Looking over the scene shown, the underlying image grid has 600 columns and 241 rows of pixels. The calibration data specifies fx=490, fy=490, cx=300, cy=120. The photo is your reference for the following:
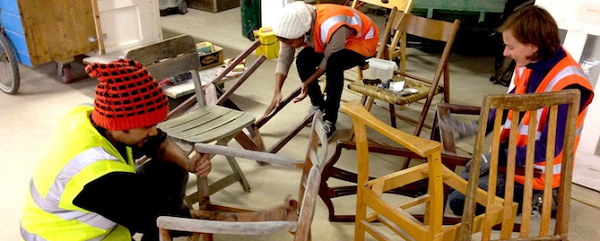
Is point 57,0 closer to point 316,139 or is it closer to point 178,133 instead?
point 178,133

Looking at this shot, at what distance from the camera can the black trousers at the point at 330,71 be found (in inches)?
117

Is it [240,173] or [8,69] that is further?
[8,69]

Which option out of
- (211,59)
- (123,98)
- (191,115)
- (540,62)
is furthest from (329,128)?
(123,98)

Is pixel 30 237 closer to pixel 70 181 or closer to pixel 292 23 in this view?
pixel 70 181

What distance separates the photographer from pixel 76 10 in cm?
371

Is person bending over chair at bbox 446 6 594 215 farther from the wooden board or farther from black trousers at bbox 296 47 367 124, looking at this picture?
the wooden board

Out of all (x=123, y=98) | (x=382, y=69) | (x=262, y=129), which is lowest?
(x=262, y=129)

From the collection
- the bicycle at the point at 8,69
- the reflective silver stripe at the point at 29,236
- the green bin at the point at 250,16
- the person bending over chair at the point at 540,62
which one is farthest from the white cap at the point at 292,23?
A: the green bin at the point at 250,16

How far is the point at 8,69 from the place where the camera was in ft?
12.3

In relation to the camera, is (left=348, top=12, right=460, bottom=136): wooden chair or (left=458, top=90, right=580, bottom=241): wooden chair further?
(left=348, top=12, right=460, bottom=136): wooden chair

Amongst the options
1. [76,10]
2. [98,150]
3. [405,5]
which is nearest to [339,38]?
[405,5]

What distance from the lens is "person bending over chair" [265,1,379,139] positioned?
2805mm

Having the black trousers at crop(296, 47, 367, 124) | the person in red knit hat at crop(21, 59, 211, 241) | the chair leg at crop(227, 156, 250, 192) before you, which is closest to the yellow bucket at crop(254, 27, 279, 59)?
the black trousers at crop(296, 47, 367, 124)

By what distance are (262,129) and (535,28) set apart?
6.29ft
